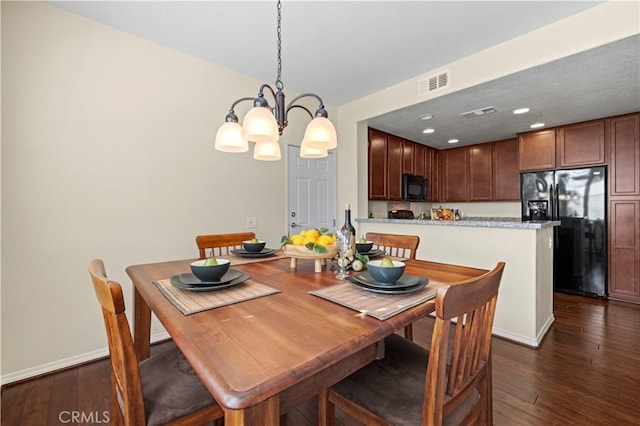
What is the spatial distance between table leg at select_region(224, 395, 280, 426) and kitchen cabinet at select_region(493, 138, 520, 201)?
517 cm

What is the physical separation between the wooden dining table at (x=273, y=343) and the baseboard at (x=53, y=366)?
60.2 inches

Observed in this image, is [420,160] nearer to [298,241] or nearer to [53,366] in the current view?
[298,241]

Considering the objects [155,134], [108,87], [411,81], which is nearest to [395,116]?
[411,81]

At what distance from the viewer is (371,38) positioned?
94.6 inches

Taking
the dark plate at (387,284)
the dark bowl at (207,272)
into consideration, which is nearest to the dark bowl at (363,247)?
the dark plate at (387,284)

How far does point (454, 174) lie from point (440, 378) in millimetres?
5184

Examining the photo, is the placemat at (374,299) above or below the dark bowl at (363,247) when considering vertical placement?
below

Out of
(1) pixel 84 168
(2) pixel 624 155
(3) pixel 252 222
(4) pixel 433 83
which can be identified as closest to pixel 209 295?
(1) pixel 84 168

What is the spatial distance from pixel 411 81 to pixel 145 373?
3288 millimetres

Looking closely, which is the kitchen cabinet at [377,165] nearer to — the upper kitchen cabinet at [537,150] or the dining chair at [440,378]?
the upper kitchen cabinet at [537,150]

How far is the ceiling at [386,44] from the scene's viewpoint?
2.05 metres

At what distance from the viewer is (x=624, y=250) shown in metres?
3.45

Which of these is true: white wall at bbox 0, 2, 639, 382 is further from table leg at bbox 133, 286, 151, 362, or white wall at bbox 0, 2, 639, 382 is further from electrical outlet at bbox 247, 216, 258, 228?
table leg at bbox 133, 286, 151, 362

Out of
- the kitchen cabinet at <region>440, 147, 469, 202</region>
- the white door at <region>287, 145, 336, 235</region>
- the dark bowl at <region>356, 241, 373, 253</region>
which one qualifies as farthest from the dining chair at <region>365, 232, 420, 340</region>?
the kitchen cabinet at <region>440, 147, 469, 202</region>
